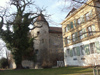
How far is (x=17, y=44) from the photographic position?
71.6 feet

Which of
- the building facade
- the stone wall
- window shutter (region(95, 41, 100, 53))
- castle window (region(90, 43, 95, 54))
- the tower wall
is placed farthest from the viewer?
the stone wall

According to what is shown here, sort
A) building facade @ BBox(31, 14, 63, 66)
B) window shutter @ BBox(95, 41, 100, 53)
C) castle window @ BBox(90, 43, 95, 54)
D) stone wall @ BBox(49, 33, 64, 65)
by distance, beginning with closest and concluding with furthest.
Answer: window shutter @ BBox(95, 41, 100, 53) → castle window @ BBox(90, 43, 95, 54) → building facade @ BBox(31, 14, 63, 66) → stone wall @ BBox(49, 33, 64, 65)

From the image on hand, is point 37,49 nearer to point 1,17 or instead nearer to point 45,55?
point 45,55

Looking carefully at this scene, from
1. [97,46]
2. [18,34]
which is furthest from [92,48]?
[18,34]

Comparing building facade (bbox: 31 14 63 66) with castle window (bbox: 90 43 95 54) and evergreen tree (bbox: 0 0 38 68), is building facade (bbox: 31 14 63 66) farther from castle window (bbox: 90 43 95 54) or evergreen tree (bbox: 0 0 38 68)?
castle window (bbox: 90 43 95 54)

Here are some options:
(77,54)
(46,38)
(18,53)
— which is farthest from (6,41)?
(77,54)

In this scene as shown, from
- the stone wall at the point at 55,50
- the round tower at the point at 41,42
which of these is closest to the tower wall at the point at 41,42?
the round tower at the point at 41,42

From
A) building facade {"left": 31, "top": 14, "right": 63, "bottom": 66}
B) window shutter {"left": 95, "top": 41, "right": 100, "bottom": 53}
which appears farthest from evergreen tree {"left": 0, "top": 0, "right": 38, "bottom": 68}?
window shutter {"left": 95, "top": 41, "right": 100, "bottom": 53}

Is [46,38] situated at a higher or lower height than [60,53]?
higher

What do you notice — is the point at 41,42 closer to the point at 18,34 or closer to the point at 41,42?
the point at 41,42

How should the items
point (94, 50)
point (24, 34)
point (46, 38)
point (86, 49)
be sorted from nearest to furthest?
point (94, 50), point (86, 49), point (24, 34), point (46, 38)

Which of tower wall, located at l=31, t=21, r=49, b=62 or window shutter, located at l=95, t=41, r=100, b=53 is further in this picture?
tower wall, located at l=31, t=21, r=49, b=62

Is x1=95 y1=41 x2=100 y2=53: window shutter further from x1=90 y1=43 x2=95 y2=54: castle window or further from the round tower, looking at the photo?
the round tower

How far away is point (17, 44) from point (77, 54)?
39.6 feet
